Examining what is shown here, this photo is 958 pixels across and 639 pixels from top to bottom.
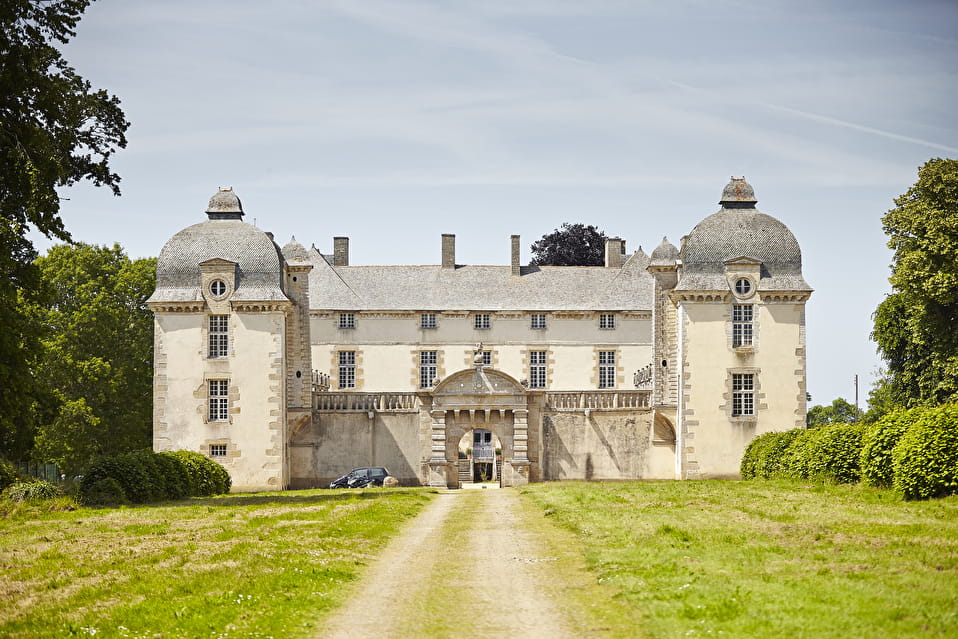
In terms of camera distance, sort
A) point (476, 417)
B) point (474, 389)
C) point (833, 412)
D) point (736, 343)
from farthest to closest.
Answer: point (833, 412), point (476, 417), point (736, 343), point (474, 389)

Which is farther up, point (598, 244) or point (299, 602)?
point (598, 244)

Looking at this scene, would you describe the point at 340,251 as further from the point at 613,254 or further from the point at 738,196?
the point at 738,196

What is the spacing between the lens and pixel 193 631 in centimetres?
1015

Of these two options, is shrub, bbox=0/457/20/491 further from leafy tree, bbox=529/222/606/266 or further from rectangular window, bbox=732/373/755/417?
leafy tree, bbox=529/222/606/266

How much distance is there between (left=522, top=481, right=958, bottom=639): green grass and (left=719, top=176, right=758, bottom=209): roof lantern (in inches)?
852

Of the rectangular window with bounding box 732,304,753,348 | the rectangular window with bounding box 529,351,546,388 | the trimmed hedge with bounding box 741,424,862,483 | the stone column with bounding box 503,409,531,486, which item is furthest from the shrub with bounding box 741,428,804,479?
the rectangular window with bounding box 529,351,546,388

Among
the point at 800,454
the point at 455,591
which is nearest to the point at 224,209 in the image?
the point at 800,454

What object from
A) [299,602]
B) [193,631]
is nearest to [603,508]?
[299,602]

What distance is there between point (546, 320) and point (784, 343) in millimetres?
14111

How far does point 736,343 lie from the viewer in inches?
1550

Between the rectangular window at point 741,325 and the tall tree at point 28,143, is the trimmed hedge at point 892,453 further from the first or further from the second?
the tall tree at point 28,143

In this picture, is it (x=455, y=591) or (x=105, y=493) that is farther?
(x=105, y=493)

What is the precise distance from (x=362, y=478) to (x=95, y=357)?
46.3 ft

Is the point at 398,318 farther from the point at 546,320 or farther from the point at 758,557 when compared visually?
the point at 758,557
